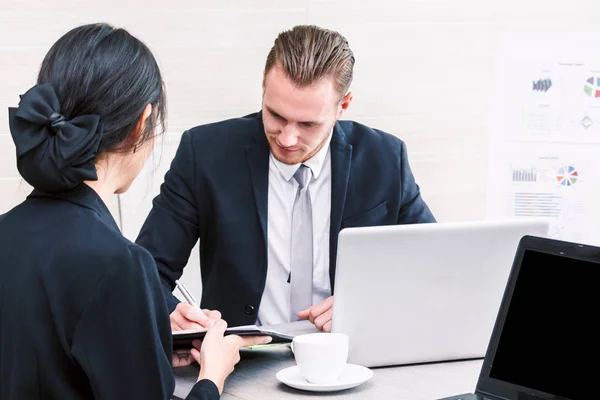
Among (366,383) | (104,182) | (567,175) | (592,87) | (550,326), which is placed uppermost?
(592,87)

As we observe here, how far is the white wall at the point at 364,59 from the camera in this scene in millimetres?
2846

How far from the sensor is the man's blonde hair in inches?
86.0

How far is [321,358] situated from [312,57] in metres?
0.89

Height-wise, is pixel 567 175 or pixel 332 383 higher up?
pixel 567 175

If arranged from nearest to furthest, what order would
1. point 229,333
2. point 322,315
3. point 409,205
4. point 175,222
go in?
point 229,333, point 322,315, point 175,222, point 409,205

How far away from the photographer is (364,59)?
3268 millimetres

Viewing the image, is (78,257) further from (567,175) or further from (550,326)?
(567,175)

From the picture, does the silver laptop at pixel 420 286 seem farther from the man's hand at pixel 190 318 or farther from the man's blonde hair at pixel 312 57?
the man's blonde hair at pixel 312 57

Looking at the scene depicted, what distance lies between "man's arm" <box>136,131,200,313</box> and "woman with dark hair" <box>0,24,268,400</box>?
3.07 feet

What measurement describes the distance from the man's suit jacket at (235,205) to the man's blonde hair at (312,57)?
0.84 feet

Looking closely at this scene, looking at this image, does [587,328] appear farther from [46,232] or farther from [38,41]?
[38,41]

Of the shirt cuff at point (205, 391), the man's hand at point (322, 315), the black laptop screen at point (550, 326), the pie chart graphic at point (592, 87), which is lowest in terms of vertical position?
the shirt cuff at point (205, 391)

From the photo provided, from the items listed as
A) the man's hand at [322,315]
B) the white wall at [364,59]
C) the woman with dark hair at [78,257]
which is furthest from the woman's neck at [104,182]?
the white wall at [364,59]

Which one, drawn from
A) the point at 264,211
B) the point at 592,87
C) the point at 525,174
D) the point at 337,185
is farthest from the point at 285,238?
the point at 592,87
